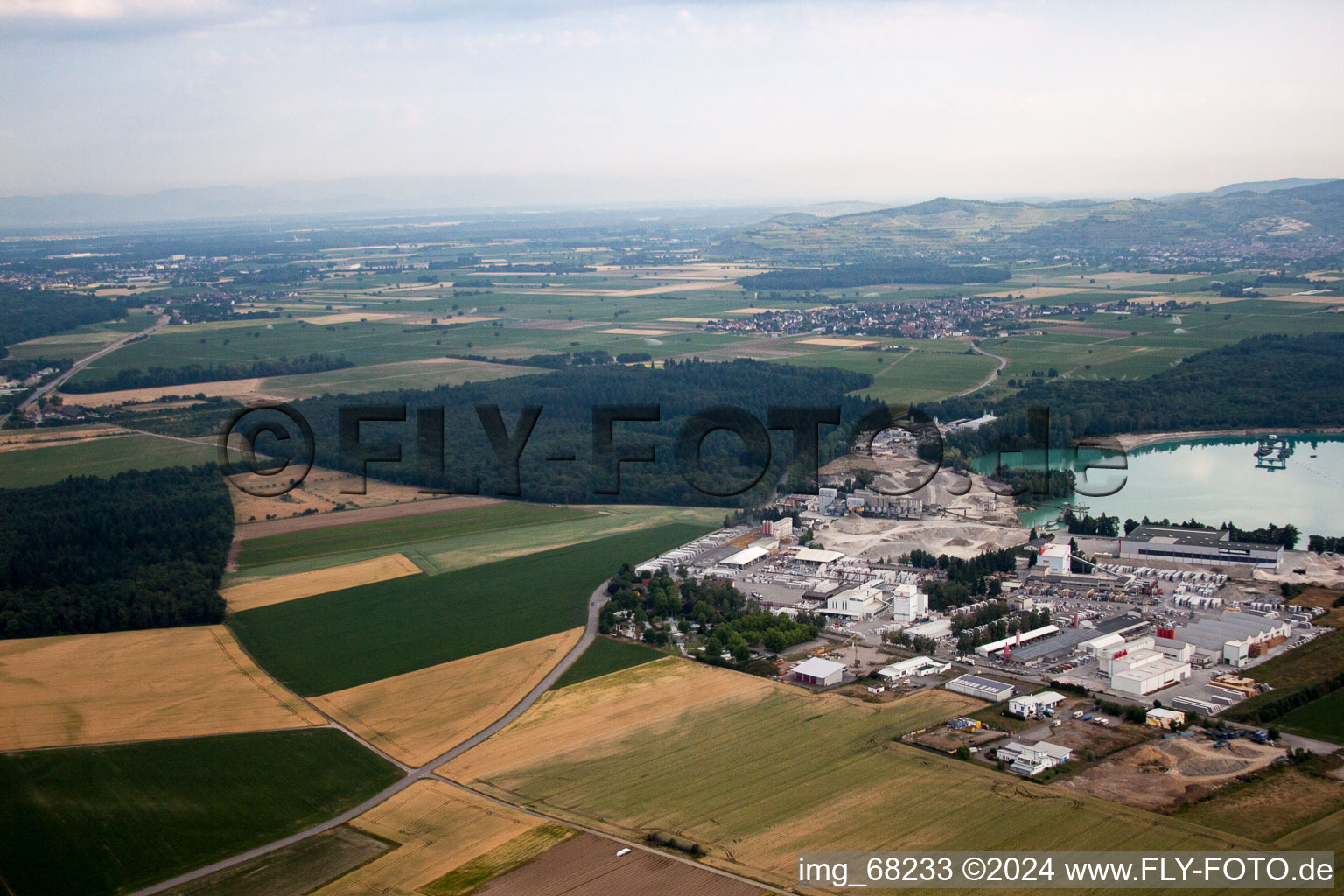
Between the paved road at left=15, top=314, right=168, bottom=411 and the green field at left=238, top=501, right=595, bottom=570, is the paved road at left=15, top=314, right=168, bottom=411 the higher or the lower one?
the higher one

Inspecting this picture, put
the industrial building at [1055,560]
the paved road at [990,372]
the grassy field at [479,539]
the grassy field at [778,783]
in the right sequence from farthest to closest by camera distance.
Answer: the paved road at [990,372], the grassy field at [479,539], the industrial building at [1055,560], the grassy field at [778,783]

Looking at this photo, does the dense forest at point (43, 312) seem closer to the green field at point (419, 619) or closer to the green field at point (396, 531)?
the green field at point (396, 531)

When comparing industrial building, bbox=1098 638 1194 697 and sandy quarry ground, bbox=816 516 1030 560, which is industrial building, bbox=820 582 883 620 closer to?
sandy quarry ground, bbox=816 516 1030 560

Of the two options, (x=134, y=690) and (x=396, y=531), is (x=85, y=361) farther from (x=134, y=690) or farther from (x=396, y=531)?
(x=134, y=690)

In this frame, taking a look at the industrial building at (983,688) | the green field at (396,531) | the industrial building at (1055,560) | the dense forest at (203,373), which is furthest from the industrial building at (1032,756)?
the dense forest at (203,373)

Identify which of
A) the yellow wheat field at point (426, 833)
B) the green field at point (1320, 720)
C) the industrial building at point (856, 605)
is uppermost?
the industrial building at point (856, 605)

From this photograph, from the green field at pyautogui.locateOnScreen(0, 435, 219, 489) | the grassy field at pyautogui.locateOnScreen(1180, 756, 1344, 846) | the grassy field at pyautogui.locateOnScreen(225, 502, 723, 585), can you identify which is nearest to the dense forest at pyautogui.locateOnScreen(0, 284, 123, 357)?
the green field at pyautogui.locateOnScreen(0, 435, 219, 489)
